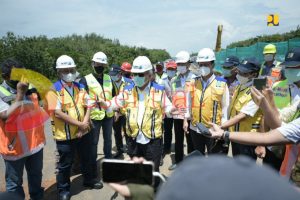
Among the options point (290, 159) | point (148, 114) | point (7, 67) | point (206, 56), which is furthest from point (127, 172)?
point (206, 56)

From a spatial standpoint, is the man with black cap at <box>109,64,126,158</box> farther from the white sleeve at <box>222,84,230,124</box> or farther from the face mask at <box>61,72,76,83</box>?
the white sleeve at <box>222,84,230,124</box>

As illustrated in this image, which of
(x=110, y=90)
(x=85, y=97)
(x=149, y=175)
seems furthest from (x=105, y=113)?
(x=149, y=175)

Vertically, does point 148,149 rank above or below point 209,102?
below

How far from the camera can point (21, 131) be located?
3.59 meters

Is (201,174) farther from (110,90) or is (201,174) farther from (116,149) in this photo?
(116,149)

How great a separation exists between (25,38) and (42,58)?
12.9 ft

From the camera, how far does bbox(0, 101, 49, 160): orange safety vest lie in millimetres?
3465

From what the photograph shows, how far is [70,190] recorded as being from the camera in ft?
15.8

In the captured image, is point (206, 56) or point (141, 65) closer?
point (141, 65)

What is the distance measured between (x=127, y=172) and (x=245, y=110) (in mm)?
2728

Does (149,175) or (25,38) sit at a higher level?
(25,38)

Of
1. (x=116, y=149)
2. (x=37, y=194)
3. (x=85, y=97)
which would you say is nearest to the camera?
(x=37, y=194)

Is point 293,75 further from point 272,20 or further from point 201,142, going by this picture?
point 272,20

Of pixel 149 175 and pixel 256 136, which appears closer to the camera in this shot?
pixel 149 175
